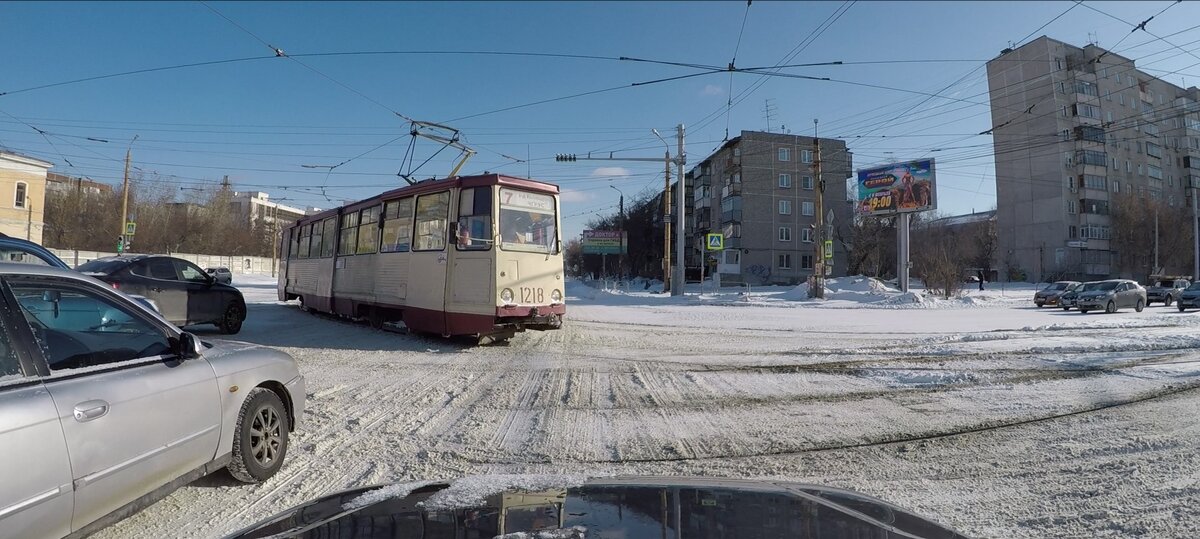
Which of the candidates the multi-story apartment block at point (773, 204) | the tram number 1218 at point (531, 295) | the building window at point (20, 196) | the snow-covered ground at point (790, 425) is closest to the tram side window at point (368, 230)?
the snow-covered ground at point (790, 425)

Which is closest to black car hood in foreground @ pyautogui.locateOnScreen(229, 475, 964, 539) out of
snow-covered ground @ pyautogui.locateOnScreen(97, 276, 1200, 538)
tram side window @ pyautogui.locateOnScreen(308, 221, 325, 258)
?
snow-covered ground @ pyautogui.locateOnScreen(97, 276, 1200, 538)

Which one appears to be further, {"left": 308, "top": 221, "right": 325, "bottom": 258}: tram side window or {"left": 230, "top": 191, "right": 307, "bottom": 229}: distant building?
{"left": 230, "top": 191, "right": 307, "bottom": 229}: distant building

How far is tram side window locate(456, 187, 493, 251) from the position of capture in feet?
34.7

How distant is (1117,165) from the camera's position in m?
65.2

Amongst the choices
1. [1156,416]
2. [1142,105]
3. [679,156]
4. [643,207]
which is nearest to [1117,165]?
[1142,105]

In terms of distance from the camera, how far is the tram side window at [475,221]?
1057 cm

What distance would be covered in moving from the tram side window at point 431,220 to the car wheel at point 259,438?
698 cm

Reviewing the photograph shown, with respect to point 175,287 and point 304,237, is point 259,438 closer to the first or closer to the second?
point 175,287

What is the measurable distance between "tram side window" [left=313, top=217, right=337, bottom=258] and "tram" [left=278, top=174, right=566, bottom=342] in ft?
8.82

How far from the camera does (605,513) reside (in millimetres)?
2480

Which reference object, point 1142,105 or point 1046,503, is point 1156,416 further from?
point 1142,105

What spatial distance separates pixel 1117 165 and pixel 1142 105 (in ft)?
34.6

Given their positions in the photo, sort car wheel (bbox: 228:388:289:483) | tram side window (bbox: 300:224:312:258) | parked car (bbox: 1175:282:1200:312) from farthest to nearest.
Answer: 1. parked car (bbox: 1175:282:1200:312)
2. tram side window (bbox: 300:224:312:258)
3. car wheel (bbox: 228:388:289:483)

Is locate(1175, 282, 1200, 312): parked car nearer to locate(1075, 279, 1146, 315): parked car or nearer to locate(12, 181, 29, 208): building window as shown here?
locate(1075, 279, 1146, 315): parked car
